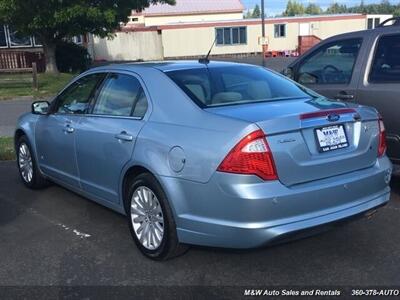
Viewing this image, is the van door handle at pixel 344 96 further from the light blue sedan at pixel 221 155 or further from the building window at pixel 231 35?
the building window at pixel 231 35

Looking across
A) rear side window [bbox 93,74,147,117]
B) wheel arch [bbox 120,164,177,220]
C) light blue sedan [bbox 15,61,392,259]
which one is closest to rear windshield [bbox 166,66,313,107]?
light blue sedan [bbox 15,61,392,259]

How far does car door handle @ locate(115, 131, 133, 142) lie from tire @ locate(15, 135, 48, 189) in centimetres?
212

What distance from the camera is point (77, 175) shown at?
530 centimetres

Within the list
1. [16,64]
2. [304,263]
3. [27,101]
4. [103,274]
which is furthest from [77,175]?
[16,64]

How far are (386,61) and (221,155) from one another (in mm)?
2943

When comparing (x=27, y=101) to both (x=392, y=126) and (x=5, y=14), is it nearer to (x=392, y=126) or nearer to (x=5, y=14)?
(x=5, y=14)

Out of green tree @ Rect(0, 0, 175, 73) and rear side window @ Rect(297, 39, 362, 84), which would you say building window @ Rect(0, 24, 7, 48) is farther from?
rear side window @ Rect(297, 39, 362, 84)

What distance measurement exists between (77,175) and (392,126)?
3.17m

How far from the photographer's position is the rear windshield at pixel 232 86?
14.1ft

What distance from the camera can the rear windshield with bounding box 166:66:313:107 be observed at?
170 inches

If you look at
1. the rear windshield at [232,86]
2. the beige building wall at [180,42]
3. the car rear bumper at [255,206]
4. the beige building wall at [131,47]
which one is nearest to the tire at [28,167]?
the rear windshield at [232,86]

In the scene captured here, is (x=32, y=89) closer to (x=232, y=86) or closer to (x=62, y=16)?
(x=62, y=16)

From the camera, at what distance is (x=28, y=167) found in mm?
6578

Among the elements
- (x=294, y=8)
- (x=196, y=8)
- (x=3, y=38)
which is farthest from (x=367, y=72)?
(x=294, y=8)
